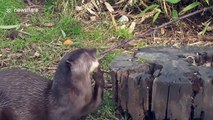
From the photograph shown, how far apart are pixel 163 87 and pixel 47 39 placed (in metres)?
1.84

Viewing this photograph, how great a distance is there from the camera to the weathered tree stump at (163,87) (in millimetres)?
3219

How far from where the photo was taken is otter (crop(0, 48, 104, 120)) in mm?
3262

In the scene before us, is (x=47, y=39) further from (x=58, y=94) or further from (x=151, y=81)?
(x=151, y=81)

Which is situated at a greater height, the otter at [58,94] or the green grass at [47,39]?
the green grass at [47,39]

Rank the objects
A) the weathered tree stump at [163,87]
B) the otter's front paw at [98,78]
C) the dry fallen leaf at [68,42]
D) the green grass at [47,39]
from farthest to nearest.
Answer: the dry fallen leaf at [68,42] < the green grass at [47,39] < the otter's front paw at [98,78] < the weathered tree stump at [163,87]

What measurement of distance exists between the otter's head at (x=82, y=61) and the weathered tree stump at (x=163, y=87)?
15 centimetres

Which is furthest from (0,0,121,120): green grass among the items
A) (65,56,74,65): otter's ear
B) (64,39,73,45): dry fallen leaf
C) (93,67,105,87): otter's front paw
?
(65,56,74,65): otter's ear

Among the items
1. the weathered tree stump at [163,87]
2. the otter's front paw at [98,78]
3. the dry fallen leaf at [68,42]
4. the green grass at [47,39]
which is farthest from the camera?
the dry fallen leaf at [68,42]

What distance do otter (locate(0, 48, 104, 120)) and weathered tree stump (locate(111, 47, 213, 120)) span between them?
188mm

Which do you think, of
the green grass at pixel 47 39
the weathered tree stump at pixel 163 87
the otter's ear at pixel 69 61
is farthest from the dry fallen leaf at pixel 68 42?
the otter's ear at pixel 69 61

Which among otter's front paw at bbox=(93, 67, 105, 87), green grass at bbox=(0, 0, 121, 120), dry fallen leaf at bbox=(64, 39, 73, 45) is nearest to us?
otter's front paw at bbox=(93, 67, 105, 87)

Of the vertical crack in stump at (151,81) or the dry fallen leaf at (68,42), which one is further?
the dry fallen leaf at (68,42)

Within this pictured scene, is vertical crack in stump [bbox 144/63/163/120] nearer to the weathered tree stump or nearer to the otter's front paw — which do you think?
the weathered tree stump

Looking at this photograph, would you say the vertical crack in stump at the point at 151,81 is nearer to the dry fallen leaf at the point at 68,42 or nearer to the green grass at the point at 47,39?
the green grass at the point at 47,39
